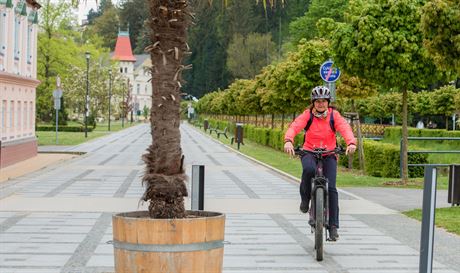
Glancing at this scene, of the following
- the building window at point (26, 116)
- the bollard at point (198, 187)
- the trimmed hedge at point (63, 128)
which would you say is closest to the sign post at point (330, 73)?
the bollard at point (198, 187)

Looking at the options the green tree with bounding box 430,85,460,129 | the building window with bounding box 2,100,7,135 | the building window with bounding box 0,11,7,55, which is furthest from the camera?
the green tree with bounding box 430,85,460,129

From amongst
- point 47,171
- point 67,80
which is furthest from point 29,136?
point 67,80

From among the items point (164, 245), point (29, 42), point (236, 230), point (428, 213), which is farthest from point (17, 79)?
point (428, 213)

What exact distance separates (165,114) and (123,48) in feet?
525

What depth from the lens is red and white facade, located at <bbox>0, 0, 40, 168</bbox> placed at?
27.1 meters

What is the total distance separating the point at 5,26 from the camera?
27844 millimetres

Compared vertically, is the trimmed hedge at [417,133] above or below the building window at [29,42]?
below

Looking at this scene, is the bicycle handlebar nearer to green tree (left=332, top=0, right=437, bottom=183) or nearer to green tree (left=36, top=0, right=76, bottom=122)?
green tree (left=332, top=0, right=437, bottom=183)

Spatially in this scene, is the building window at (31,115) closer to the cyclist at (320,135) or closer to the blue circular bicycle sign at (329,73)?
the blue circular bicycle sign at (329,73)

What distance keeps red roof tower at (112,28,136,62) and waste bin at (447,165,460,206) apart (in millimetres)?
148133

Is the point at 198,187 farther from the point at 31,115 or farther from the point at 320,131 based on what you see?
the point at 31,115

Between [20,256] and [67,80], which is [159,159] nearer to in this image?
[20,256]

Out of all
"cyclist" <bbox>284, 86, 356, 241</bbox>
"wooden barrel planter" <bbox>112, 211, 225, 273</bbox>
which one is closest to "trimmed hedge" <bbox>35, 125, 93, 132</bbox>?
"cyclist" <bbox>284, 86, 356, 241</bbox>

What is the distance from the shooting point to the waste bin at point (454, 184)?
13696 millimetres
